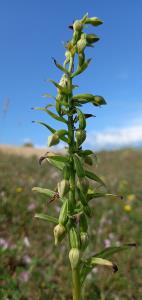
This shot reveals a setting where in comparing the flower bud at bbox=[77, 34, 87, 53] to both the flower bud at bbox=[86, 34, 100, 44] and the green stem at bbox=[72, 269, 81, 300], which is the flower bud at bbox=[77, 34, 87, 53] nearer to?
the flower bud at bbox=[86, 34, 100, 44]

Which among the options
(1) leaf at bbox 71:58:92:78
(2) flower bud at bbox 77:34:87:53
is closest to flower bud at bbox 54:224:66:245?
Answer: (1) leaf at bbox 71:58:92:78

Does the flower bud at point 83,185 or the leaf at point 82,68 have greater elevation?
the leaf at point 82,68

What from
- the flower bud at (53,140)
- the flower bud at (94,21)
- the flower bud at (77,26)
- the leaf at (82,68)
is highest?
the flower bud at (94,21)

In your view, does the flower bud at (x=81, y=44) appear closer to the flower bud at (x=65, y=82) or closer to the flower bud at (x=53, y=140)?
the flower bud at (x=65, y=82)

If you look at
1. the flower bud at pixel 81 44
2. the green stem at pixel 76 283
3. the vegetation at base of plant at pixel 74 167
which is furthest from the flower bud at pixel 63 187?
the flower bud at pixel 81 44

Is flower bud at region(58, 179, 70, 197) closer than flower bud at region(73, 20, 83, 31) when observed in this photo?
Yes

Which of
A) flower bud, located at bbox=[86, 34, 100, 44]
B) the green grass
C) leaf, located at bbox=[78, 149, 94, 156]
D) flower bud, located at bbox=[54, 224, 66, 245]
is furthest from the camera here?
the green grass

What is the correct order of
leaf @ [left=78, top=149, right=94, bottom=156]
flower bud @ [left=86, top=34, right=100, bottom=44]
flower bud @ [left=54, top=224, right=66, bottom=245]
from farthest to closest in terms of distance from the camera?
flower bud @ [left=86, top=34, right=100, bottom=44]
leaf @ [left=78, top=149, right=94, bottom=156]
flower bud @ [left=54, top=224, right=66, bottom=245]

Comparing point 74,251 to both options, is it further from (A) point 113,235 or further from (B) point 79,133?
(A) point 113,235

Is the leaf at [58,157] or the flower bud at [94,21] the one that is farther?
the flower bud at [94,21]

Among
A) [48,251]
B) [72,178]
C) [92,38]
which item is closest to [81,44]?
[92,38]
